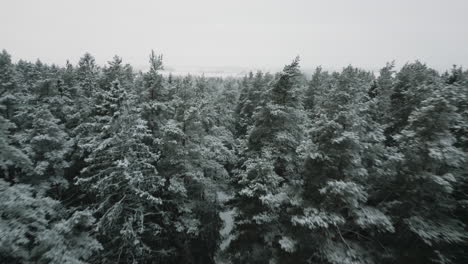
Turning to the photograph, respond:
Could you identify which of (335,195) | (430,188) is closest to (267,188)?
(335,195)

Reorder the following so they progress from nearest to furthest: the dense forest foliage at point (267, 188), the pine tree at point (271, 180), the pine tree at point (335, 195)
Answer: the dense forest foliage at point (267, 188)
the pine tree at point (335, 195)
the pine tree at point (271, 180)

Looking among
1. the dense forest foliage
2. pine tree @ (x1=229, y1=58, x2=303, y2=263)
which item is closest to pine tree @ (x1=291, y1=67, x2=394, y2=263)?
the dense forest foliage

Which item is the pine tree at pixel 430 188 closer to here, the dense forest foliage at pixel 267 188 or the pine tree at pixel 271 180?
the dense forest foliage at pixel 267 188

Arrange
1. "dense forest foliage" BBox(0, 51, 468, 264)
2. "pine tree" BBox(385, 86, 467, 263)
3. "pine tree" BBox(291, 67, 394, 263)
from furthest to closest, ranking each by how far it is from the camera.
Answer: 1. "pine tree" BBox(291, 67, 394, 263)
2. "pine tree" BBox(385, 86, 467, 263)
3. "dense forest foliage" BBox(0, 51, 468, 264)

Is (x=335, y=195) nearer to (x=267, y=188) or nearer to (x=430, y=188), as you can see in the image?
(x=267, y=188)

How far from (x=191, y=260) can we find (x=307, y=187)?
347 inches

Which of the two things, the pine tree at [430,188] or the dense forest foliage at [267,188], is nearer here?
the dense forest foliage at [267,188]

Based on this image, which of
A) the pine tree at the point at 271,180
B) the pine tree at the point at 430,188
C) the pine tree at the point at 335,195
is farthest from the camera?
the pine tree at the point at 271,180

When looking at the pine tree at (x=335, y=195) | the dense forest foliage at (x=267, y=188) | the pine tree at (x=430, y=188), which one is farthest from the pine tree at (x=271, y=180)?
the pine tree at (x=430, y=188)

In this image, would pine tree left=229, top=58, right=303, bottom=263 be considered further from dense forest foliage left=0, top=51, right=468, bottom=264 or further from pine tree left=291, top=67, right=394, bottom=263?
pine tree left=291, top=67, right=394, bottom=263

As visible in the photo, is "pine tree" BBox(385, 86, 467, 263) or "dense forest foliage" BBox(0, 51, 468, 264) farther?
"pine tree" BBox(385, 86, 467, 263)

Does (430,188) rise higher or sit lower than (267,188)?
higher

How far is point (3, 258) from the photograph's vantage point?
645 cm

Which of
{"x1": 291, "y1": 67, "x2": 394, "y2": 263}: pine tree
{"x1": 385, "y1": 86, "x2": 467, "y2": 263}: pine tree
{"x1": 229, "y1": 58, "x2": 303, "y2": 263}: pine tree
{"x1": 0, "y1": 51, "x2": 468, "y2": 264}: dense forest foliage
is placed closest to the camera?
{"x1": 0, "y1": 51, "x2": 468, "y2": 264}: dense forest foliage
